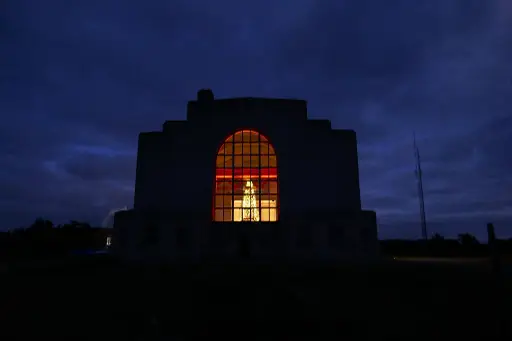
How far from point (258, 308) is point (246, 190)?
1840 cm

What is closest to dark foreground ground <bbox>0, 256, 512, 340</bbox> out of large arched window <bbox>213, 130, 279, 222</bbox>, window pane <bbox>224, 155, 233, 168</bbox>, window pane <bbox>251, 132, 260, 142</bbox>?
large arched window <bbox>213, 130, 279, 222</bbox>

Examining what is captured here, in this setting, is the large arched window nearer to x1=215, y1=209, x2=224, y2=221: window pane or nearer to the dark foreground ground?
x1=215, y1=209, x2=224, y2=221: window pane

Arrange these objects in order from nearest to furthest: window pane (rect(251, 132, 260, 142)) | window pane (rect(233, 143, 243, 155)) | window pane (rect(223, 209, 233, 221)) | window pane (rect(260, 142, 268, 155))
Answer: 1. window pane (rect(223, 209, 233, 221))
2. window pane (rect(260, 142, 268, 155))
3. window pane (rect(233, 143, 243, 155))
4. window pane (rect(251, 132, 260, 142))

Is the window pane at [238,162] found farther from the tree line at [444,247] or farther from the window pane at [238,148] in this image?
the tree line at [444,247]

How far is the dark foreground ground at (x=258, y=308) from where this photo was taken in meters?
7.20

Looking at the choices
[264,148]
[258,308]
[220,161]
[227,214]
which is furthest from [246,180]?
[258,308]

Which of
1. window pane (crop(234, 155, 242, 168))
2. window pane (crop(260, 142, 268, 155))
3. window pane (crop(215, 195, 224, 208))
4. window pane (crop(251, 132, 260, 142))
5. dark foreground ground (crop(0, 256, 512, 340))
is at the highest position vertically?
window pane (crop(251, 132, 260, 142))

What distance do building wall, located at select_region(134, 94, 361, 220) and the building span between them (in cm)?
9

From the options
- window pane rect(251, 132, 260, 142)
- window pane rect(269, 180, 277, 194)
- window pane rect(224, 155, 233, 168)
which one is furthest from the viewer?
window pane rect(251, 132, 260, 142)

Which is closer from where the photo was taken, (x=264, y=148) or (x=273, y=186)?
(x=273, y=186)

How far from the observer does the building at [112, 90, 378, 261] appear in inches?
936

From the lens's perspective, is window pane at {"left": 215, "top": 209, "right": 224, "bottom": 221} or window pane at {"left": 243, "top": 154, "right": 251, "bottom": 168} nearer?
window pane at {"left": 215, "top": 209, "right": 224, "bottom": 221}

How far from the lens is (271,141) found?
27500 millimetres

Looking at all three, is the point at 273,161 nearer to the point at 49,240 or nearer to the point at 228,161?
the point at 228,161
